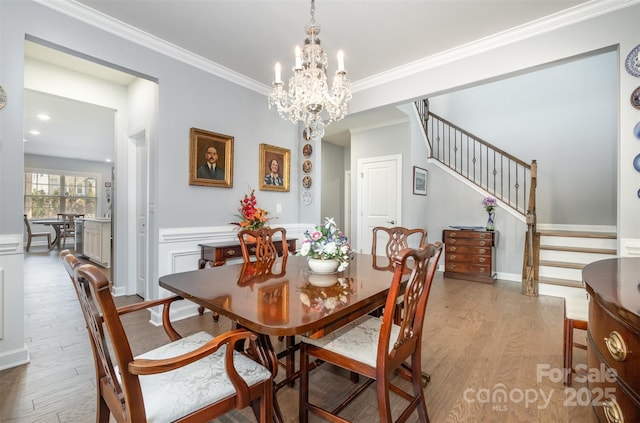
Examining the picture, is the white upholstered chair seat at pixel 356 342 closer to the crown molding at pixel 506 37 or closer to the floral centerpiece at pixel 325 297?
the floral centerpiece at pixel 325 297

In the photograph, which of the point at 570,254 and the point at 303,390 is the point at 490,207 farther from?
the point at 303,390

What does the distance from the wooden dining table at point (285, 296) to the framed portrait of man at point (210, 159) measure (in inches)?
59.3

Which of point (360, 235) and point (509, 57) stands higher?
point (509, 57)

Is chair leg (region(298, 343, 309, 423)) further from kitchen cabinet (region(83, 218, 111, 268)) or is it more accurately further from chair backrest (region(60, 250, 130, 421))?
kitchen cabinet (region(83, 218, 111, 268))

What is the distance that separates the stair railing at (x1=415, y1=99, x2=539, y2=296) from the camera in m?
5.35

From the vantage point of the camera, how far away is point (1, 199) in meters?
1.98

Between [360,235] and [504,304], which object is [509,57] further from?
[360,235]

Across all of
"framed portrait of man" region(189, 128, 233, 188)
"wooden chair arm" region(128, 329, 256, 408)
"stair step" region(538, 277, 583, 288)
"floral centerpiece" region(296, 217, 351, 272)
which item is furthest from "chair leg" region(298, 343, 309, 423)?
"stair step" region(538, 277, 583, 288)

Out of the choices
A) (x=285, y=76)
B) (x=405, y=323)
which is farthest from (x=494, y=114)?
(x=405, y=323)

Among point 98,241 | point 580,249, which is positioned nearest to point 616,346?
point 580,249

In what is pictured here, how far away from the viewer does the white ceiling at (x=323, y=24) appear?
7.47 feet

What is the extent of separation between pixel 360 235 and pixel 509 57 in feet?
12.6

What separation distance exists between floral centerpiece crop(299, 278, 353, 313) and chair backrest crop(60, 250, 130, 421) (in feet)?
2.03

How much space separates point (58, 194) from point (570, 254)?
12.5 metres
